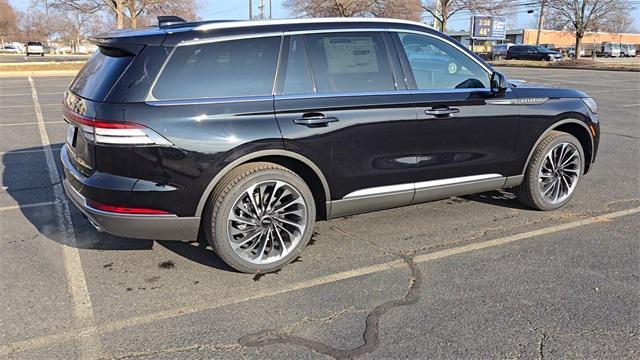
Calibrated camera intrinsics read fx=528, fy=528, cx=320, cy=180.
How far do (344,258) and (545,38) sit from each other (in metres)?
98.3

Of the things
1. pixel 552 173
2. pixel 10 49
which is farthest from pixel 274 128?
pixel 10 49

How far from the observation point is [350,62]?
4156 mm

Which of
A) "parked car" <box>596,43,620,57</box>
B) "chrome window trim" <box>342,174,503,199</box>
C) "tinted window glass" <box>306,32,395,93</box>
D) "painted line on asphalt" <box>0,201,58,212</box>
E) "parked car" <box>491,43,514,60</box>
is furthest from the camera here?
"parked car" <box>596,43,620,57</box>

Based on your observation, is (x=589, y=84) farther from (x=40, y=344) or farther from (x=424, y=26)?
(x=40, y=344)

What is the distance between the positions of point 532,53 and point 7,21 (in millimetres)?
79054

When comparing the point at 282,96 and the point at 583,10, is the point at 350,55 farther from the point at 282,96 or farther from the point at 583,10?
the point at 583,10

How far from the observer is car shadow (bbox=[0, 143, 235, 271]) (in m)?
4.33

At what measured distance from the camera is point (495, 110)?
15.4 feet

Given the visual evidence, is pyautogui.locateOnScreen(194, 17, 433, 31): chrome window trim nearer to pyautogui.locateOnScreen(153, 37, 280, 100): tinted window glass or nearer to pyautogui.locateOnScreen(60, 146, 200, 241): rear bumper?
pyautogui.locateOnScreen(153, 37, 280, 100): tinted window glass

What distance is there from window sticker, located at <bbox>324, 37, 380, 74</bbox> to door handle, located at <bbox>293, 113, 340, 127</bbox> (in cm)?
39

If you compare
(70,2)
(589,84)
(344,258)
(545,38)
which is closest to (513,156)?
(344,258)

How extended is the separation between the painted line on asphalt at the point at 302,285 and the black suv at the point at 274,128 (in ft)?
1.15

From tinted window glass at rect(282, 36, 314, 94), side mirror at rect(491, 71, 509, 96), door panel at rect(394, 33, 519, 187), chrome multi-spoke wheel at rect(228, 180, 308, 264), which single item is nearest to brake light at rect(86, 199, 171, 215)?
chrome multi-spoke wheel at rect(228, 180, 308, 264)

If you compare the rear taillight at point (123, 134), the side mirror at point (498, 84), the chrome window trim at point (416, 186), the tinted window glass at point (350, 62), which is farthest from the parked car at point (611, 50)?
the rear taillight at point (123, 134)
